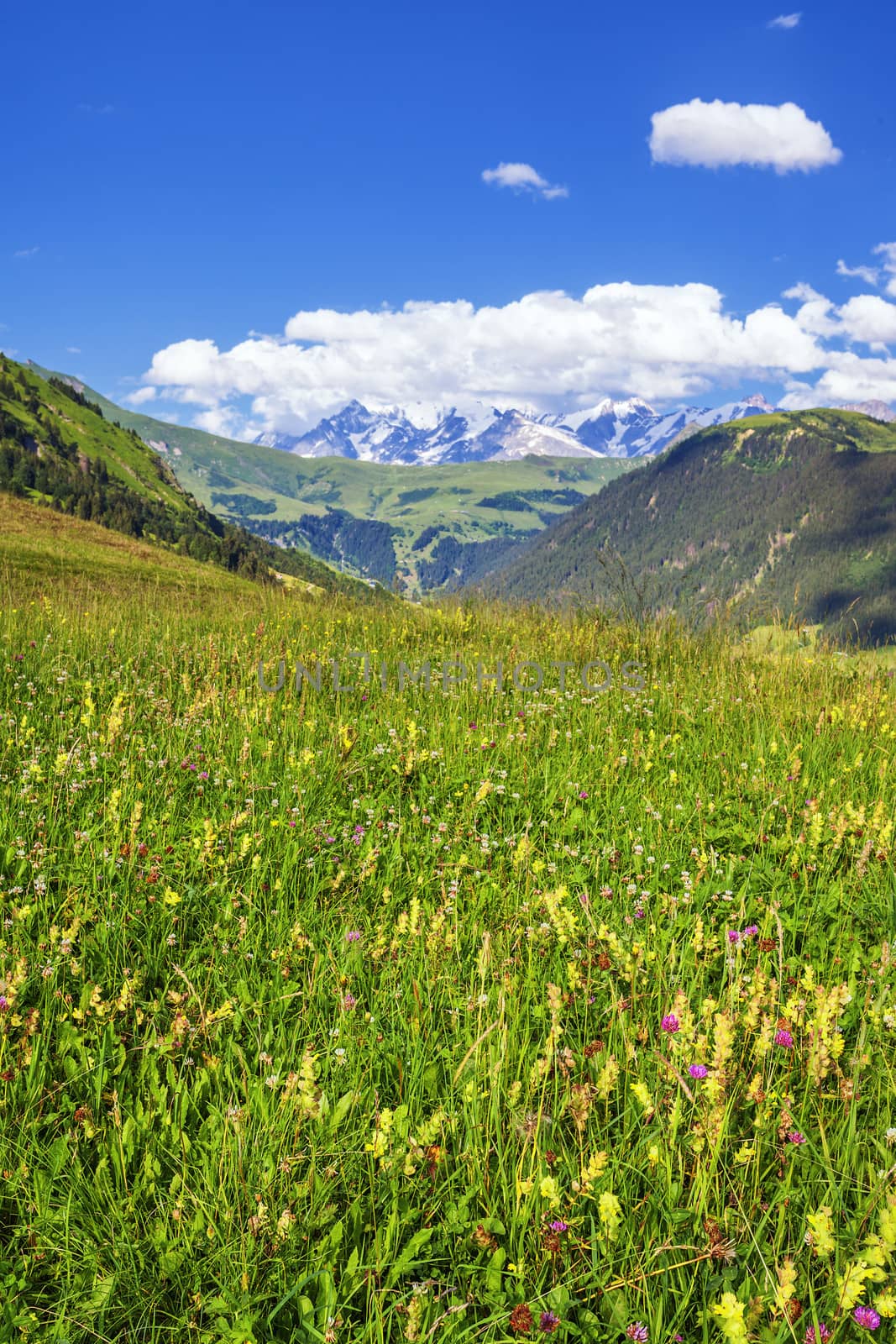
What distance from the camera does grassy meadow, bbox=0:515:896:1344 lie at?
2268 millimetres

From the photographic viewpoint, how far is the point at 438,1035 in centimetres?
321

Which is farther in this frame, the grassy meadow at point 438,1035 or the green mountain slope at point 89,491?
the green mountain slope at point 89,491

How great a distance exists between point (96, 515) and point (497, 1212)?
144 meters

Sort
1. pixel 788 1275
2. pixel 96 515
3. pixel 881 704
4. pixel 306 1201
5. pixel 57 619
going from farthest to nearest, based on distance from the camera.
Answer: pixel 96 515, pixel 57 619, pixel 881 704, pixel 306 1201, pixel 788 1275

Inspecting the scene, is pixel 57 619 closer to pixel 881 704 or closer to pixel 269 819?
Result: pixel 269 819

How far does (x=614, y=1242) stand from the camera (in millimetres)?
2365

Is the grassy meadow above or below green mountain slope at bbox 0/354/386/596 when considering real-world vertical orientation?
below

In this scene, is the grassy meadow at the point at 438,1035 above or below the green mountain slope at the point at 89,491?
below

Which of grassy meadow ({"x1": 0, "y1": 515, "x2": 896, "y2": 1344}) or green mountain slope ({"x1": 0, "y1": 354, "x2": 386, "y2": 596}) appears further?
green mountain slope ({"x1": 0, "y1": 354, "x2": 386, "y2": 596})

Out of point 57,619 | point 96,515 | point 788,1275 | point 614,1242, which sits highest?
point 96,515

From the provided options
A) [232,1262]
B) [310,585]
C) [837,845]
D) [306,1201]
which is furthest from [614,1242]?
[310,585]

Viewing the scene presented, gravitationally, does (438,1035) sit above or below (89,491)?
below

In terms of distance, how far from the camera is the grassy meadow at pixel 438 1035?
2268mm

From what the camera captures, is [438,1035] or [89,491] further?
[89,491]
